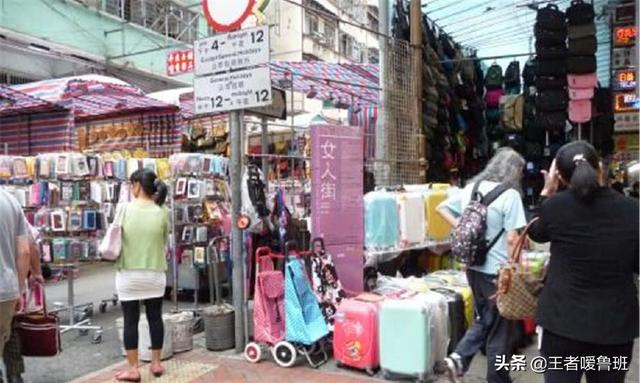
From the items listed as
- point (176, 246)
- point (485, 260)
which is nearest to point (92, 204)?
point (176, 246)

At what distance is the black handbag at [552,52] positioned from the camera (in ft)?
26.3

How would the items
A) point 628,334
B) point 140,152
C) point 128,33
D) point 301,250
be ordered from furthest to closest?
point 128,33 < point 140,152 < point 301,250 < point 628,334

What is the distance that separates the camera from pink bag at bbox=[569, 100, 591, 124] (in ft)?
26.1

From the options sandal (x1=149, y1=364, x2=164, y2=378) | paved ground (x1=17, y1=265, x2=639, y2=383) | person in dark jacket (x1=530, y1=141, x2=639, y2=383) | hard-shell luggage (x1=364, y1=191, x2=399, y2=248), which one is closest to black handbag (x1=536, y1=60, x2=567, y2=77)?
hard-shell luggage (x1=364, y1=191, x2=399, y2=248)

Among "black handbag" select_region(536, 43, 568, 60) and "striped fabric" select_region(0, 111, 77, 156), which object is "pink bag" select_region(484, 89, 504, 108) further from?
"striped fabric" select_region(0, 111, 77, 156)

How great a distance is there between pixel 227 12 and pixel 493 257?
316 cm

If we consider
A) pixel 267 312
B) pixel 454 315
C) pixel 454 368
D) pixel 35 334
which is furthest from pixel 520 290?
pixel 35 334

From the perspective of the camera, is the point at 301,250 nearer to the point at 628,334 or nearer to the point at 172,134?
the point at 628,334

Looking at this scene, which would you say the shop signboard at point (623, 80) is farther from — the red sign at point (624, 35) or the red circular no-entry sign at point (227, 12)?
the red circular no-entry sign at point (227, 12)

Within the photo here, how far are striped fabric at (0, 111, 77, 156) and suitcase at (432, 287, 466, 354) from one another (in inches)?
252

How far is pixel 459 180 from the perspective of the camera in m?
10.0

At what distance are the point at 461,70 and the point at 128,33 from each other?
9721 millimetres

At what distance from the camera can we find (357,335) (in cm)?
494

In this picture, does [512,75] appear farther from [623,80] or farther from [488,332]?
[488,332]
